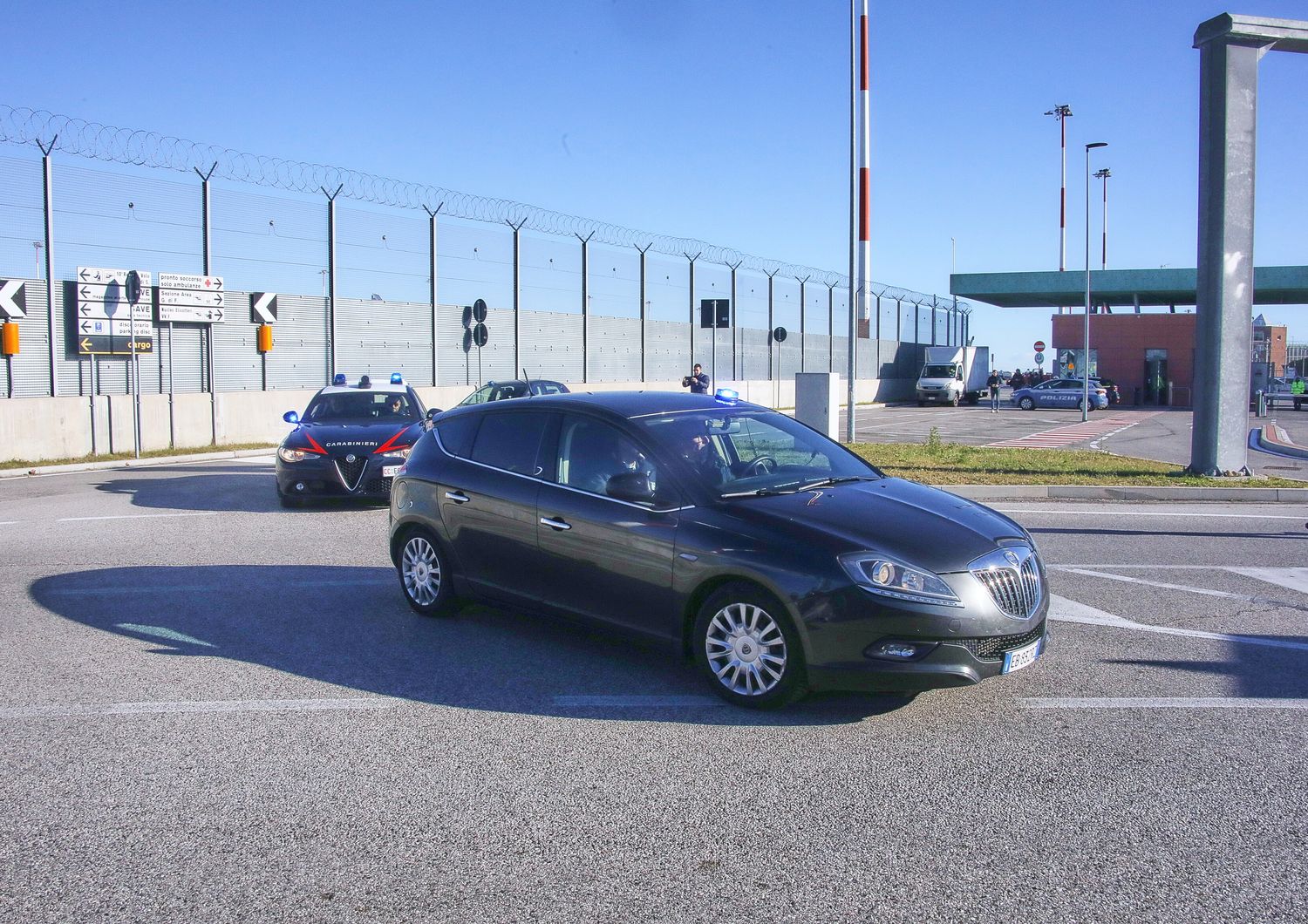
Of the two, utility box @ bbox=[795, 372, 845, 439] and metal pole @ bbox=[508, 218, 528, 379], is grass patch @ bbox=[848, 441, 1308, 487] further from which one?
metal pole @ bbox=[508, 218, 528, 379]

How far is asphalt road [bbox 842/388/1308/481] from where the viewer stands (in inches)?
927

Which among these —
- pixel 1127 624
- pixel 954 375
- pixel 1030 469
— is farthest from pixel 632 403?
pixel 954 375

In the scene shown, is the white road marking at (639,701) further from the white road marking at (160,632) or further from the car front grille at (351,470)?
the car front grille at (351,470)

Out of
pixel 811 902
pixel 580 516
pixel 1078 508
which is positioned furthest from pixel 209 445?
pixel 811 902

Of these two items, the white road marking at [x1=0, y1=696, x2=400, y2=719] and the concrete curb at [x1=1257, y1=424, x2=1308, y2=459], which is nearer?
the white road marking at [x1=0, y1=696, x2=400, y2=719]

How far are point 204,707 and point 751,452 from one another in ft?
10.1

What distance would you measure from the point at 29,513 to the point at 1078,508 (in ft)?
40.0

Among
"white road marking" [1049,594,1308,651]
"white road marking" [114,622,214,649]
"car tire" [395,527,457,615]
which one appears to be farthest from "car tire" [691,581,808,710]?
"white road marking" [114,622,214,649]

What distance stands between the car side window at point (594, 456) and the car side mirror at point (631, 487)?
0.07 m

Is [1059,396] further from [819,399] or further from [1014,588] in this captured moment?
[1014,588]

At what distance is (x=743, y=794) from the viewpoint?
14.5 ft

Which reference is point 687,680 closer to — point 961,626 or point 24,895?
point 961,626

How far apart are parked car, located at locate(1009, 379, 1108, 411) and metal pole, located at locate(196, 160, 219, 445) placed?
3716 centimetres

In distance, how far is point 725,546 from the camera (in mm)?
5449
